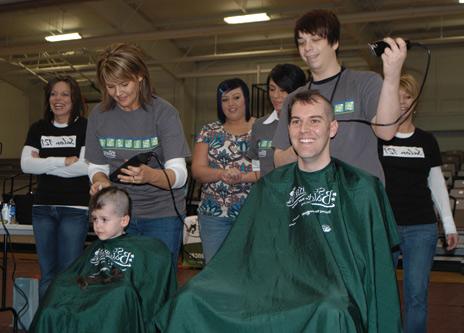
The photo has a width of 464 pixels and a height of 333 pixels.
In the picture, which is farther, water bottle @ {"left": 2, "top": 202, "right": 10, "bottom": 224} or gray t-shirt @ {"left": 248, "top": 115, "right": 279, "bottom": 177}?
water bottle @ {"left": 2, "top": 202, "right": 10, "bottom": 224}

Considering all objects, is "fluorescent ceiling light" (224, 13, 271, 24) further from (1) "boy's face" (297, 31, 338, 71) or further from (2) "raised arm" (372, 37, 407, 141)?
(2) "raised arm" (372, 37, 407, 141)

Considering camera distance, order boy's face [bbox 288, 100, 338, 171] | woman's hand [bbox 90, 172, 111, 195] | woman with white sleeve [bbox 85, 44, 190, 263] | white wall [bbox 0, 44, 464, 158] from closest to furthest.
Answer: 1. boy's face [bbox 288, 100, 338, 171]
2. woman with white sleeve [bbox 85, 44, 190, 263]
3. woman's hand [bbox 90, 172, 111, 195]
4. white wall [bbox 0, 44, 464, 158]

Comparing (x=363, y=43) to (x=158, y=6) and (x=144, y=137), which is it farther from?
(x=144, y=137)

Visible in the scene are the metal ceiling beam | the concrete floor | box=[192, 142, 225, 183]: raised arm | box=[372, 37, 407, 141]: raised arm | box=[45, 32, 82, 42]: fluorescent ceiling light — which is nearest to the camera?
box=[372, 37, 407, 141]: raised arm

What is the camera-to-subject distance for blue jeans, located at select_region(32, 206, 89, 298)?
3.00 metres

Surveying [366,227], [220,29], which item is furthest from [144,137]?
[220,29]

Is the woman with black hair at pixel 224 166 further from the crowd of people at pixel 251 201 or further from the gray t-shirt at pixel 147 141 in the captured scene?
the gray t-shirt at pixel 147 141

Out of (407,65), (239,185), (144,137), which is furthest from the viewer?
(407,65)

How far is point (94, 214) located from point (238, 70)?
42.1 ft

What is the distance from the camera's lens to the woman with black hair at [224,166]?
10.1 ft

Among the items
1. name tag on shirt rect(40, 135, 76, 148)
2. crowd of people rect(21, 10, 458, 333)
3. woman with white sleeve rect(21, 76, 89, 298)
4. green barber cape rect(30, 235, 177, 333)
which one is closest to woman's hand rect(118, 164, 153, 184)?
crowd of people rect(21, 10, 458, 333)

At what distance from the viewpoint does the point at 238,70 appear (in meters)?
15.2

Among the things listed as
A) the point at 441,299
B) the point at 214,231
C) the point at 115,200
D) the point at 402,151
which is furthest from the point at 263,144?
the point at 441,299

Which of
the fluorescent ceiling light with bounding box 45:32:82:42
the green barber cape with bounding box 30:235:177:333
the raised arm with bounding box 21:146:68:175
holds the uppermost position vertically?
the fluorescent ceiling light with bounding box 45:32:82:42
